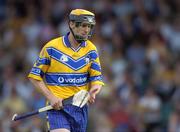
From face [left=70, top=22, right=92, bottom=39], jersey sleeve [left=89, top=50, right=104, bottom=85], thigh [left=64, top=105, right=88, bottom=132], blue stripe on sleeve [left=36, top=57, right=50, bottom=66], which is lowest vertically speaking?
thigh [left=64, top=105, right=88, bottom=132]

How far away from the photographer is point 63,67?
10.7 meters

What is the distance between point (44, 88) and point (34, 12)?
9532mm

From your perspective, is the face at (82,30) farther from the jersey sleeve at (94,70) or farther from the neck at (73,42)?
the jersey sleeve at (94,70)

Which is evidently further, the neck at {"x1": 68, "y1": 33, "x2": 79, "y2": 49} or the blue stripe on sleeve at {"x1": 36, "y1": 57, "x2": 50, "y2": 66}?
the neck at {"x1": 68, "y1": 33, "x2": 79, "y2": 49}

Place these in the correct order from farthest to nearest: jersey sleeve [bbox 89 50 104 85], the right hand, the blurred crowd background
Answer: the blurred crowd background, jersey sleeve [bbox 89 50 104 85], the right hand

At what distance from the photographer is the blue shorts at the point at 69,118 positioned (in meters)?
10.6

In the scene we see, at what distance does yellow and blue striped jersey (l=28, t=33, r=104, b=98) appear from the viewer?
1067 centimetres

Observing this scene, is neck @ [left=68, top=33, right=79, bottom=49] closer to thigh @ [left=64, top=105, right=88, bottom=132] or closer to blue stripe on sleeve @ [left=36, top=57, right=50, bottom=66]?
blue stripe on sleeve @ [left=36, top=57, right=50, bottom=66]

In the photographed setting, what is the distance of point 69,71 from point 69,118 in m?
0.60

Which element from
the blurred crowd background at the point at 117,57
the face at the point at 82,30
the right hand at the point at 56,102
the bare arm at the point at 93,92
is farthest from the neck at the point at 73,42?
the blurred crowd background at the point at 117,57

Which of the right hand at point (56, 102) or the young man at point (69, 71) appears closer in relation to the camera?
the right hand at point (56, 102)

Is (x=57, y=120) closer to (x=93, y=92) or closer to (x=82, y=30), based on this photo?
(x=93, y=92)

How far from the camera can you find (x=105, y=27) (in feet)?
63.0

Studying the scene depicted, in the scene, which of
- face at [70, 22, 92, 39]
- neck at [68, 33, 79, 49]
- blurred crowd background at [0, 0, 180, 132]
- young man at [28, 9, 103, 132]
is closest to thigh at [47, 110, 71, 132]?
young man at [28, 9, 103, 132]
